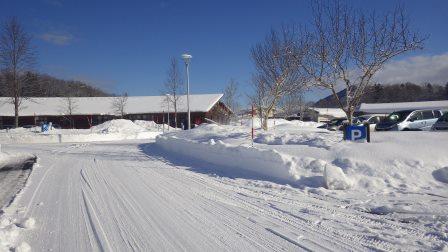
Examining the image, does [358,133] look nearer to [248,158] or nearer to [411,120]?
[248,158]

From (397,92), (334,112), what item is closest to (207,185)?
(334,112)

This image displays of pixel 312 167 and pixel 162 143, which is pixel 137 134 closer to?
pixel 162 143

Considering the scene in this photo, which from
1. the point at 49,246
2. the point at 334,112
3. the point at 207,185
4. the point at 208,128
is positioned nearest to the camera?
the point at 49,246

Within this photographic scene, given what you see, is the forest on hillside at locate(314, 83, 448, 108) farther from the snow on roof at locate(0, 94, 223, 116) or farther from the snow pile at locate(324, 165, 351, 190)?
the snow pile at locate(324, 165, 351, 190)

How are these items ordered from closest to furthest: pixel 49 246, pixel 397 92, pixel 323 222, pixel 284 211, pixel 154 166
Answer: pixel 49 246 → pixel 323 222 → pixel 284 211 → pixel 154 166 → pixel 397 92

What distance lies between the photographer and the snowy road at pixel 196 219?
567cm

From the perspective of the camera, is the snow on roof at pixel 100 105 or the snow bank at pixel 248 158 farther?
the snow on roof at pixel 100 105

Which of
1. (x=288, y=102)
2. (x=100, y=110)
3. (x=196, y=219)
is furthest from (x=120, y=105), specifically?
(x=196, y=219)

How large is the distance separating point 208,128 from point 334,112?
82865 millimetres

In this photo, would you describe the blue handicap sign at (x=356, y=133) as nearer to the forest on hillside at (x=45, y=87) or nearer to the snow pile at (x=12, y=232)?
the snow pile at (x=12, y=232)

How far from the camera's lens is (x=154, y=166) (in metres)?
15.1

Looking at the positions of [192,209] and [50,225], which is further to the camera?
[192,209]

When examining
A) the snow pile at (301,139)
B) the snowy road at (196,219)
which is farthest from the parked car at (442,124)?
the snowy road at (196,219)

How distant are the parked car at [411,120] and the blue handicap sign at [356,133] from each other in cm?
931
